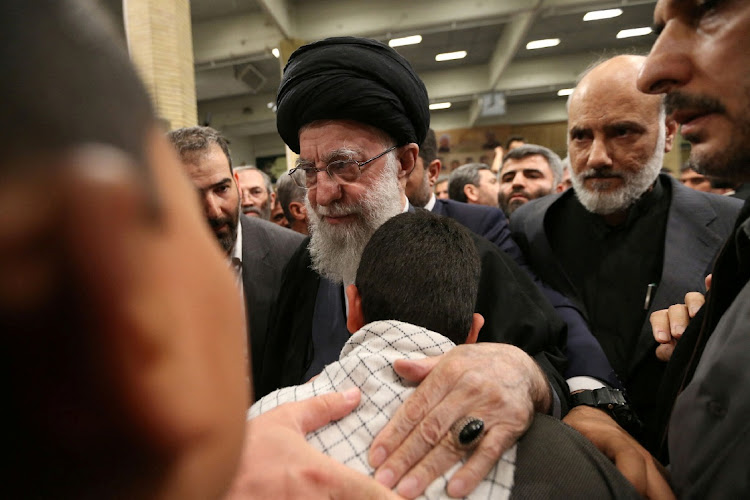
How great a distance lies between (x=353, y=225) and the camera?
5.52 feet

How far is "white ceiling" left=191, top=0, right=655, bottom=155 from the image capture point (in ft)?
24.4

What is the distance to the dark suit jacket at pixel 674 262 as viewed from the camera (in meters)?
1.61

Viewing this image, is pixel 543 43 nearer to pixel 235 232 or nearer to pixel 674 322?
pixel 235 232

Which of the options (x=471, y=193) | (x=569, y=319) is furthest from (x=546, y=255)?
(x=471, y=193)

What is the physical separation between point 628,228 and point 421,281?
55.3 inches

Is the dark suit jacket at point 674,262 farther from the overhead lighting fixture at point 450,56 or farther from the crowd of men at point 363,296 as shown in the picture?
the overhead lighting fixture at point 450,56

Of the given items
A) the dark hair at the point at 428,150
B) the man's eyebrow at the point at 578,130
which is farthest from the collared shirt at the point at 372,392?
the dark hair at the point at 428,150

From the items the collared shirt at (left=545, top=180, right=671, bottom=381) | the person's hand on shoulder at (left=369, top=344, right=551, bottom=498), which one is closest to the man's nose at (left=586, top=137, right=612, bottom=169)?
the collared shirt at (left=545, top=180, right=671, bottom=381)

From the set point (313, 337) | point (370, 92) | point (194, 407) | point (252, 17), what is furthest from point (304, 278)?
point (252, 17)

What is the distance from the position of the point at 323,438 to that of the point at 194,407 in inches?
23.4

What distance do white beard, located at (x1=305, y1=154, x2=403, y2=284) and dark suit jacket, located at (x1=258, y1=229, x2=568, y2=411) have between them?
7.9 inches

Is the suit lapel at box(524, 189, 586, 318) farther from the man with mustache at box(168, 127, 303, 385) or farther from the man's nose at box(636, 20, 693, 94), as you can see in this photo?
the man with mustache at box(168, 127, 303, 385)

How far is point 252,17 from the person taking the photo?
7.88 metres

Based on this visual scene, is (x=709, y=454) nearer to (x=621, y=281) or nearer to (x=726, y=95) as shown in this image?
(x=726, y=95)
